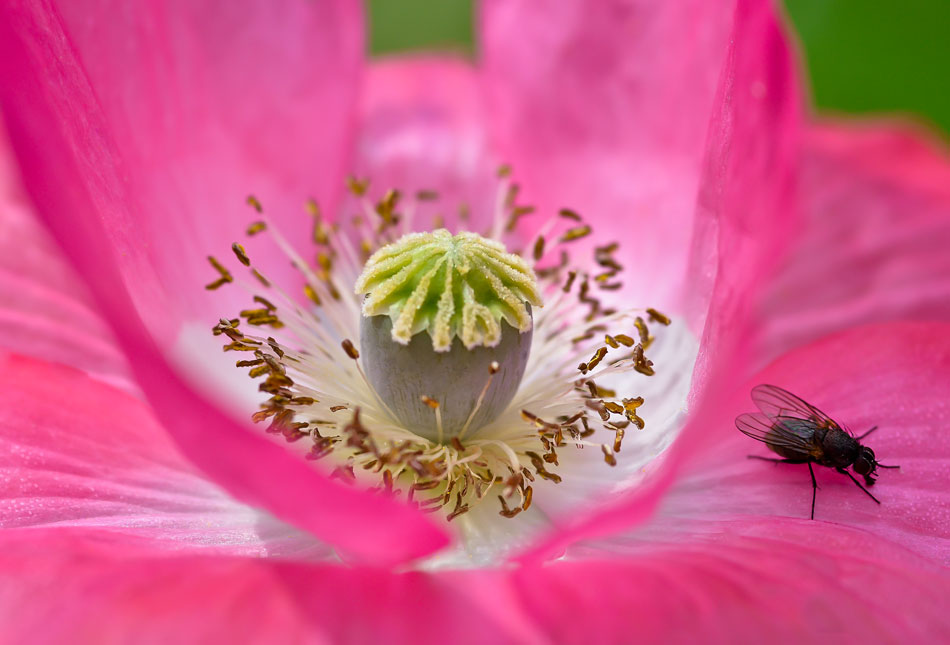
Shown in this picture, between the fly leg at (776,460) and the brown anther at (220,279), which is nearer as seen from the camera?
the fly leg at (776,460)

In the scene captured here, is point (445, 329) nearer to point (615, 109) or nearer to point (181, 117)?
point (181, 117)

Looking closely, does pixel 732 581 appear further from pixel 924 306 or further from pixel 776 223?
pixel 924 306

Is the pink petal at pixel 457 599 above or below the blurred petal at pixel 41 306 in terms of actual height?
below

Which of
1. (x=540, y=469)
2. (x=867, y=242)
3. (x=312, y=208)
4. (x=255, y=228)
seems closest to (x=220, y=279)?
(x=255, y=228)

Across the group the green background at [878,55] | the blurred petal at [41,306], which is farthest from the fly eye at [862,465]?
the green background at [878,55]

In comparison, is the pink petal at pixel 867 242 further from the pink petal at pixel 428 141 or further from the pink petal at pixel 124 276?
the pink petal at pixel 124 276

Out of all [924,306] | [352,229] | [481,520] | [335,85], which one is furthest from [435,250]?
[924,306]
